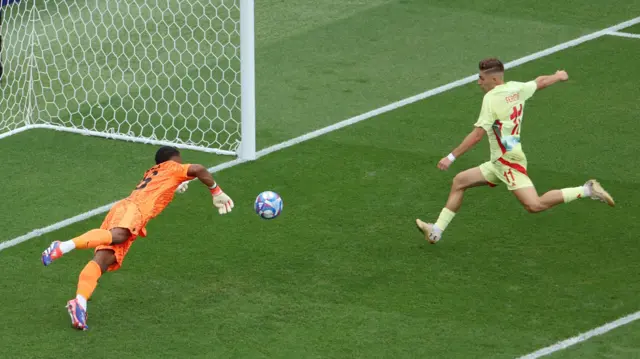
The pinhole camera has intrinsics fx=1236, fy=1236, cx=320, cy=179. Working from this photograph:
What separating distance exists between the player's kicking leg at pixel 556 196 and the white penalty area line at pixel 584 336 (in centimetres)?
121

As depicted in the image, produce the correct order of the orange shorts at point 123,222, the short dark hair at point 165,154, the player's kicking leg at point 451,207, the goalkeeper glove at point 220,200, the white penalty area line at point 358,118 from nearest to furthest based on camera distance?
the orange shorts at point 123,222 → the goalkeeper glove at point 220,200 → the short dark hair at point 165,154 → the player's kicking leg at point 451,207 → the white penalty area line at point 358,118

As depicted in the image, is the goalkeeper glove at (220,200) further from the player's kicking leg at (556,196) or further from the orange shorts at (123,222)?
the player's kicking leg at (556,196)

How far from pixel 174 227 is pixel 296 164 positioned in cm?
175

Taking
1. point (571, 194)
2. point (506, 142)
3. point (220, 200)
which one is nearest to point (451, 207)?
point (506, 142)

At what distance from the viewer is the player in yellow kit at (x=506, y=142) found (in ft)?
31.9

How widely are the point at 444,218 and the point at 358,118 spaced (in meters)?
3.09

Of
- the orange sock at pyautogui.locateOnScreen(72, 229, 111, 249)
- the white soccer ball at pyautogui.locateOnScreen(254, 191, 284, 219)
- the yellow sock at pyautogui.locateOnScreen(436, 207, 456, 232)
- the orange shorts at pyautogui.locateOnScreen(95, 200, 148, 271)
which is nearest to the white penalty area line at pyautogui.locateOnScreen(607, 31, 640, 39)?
the yellow sock at pyautogui.locateOnScreen(436, 207, 456, 232)

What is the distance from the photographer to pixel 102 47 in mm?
15109

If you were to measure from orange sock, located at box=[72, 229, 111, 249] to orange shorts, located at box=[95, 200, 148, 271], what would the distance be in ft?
0.44

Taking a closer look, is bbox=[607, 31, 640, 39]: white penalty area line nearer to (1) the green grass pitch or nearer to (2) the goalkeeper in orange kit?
(1) the green grass pitch

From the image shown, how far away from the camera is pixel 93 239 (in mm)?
9000

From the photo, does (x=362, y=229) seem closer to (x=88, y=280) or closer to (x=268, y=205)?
(x=268, y=205)

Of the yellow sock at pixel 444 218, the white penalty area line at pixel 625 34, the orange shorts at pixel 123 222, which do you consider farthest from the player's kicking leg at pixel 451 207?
the white penalty area line at pixel 625 34

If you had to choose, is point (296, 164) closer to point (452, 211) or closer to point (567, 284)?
point (452, 211)
